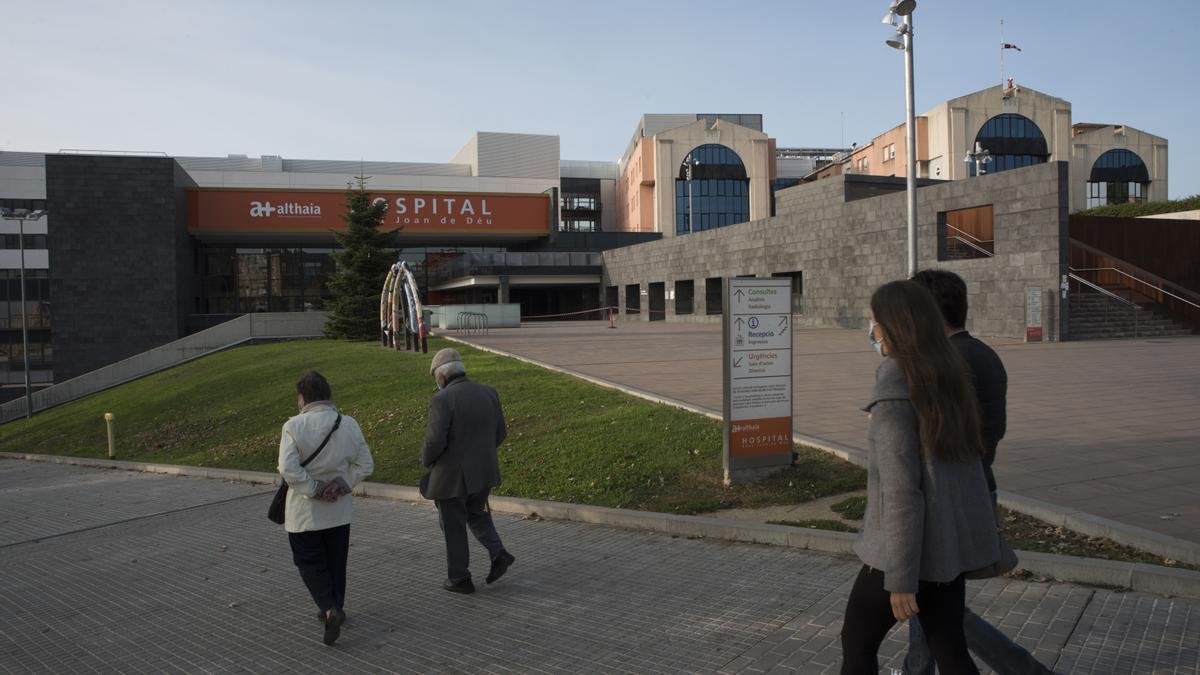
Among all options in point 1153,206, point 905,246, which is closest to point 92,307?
point 905,246

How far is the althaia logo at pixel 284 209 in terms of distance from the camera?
165 ft

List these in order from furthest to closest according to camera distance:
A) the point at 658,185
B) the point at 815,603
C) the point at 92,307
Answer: the point at 658,185, the point at 92,307, the point at 815,603

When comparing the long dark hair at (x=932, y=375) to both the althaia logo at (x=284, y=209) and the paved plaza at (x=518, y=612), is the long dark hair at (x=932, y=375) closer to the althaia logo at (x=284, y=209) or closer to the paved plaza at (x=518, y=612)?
the paved plaza at (x=518, y=612)

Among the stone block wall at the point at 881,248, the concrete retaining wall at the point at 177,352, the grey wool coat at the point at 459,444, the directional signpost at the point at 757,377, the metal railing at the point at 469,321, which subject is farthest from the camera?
the metal railing at the point at 469,321

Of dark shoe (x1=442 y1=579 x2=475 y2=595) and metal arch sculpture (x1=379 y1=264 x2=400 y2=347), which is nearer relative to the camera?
dark shoe (x1=442 y1=579 x2=475 y2=595)

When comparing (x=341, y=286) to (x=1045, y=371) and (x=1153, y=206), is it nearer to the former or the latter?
(x=1045, y=371)

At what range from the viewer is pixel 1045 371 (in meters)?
15.4

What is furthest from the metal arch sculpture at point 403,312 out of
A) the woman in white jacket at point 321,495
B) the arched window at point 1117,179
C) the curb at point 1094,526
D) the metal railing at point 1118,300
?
the arched window at point 1117,179

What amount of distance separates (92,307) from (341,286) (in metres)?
19.1

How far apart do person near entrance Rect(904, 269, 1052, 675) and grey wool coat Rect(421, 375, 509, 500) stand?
3080 millimetres

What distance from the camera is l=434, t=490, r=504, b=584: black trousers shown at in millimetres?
5660

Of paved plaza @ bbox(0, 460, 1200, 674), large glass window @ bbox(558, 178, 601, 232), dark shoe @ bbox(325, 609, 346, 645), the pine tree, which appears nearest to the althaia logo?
the pine tree

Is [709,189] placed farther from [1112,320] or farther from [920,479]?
[920,479]

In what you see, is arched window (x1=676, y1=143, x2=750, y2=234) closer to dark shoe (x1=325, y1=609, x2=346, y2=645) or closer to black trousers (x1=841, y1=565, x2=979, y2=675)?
dark shoe (x1=325, y1=609, x2=346, y2=645)
